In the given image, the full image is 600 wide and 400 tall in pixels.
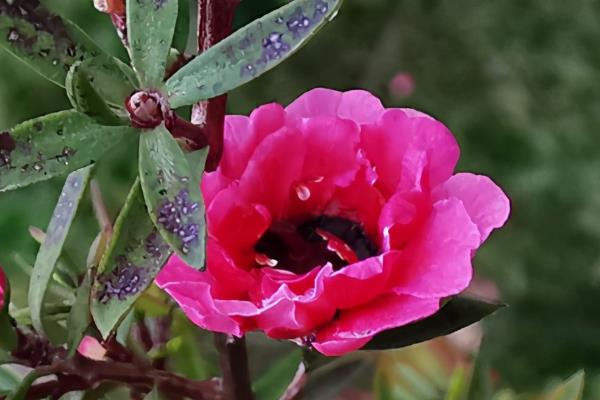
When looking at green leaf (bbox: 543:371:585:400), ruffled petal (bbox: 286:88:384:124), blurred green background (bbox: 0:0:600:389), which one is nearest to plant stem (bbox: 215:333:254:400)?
ruffled petal (bbox: 286:88:384:124)

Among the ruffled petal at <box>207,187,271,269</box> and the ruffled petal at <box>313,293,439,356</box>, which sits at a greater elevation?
the ruffled petal at <box>207,187,271,269</box>

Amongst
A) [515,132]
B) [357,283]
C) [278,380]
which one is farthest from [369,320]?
[515,132]

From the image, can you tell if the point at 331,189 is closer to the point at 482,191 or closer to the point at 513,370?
the point at 482,191

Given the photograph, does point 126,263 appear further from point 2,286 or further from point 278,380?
point 278,380

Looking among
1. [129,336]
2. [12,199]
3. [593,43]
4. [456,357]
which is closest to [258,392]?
[129,336]

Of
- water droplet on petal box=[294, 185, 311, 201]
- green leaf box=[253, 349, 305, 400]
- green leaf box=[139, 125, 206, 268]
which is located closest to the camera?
green leaf box=[139, 125, 206, 268]

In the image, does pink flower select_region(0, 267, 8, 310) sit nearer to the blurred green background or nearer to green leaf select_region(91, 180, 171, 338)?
green leaf select_region(91, 180, 171, 338)

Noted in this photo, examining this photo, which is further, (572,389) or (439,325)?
(572,389)
